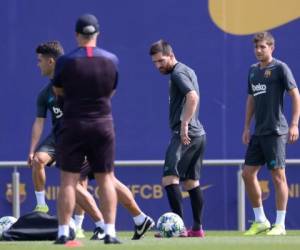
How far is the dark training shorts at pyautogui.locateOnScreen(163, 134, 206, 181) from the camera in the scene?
10914 millimetres

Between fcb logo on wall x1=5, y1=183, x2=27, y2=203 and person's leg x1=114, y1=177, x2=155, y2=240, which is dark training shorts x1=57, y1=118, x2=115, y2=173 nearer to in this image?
person's leg x1=114, y1=177, x2=155, y2=240

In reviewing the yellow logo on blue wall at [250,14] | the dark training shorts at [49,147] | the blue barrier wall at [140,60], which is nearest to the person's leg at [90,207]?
the dark training shorts at [49,147]

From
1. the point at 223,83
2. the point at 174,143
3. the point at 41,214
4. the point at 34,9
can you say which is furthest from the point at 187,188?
the point at 34,9

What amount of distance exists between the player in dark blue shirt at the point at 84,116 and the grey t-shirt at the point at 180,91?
1946 millimetres

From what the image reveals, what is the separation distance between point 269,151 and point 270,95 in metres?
0.54

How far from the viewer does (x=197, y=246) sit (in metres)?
9.02

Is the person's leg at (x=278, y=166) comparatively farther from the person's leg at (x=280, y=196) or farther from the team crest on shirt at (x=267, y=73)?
the team crest on shirt at (x=267, y=73)

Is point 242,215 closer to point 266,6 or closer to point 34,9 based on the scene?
point 266,6

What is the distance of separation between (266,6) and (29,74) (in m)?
2.81

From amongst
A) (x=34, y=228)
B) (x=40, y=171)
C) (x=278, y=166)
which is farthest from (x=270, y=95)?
(x=34, y=228)

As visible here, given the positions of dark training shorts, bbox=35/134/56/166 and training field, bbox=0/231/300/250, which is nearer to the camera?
training field, bbox=0/231/300/250

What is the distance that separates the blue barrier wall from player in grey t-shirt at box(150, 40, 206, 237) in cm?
230

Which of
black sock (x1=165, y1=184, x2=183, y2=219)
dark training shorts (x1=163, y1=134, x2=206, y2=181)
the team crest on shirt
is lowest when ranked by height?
black sock (x1=165, y1=184, x2=183, y2=219)

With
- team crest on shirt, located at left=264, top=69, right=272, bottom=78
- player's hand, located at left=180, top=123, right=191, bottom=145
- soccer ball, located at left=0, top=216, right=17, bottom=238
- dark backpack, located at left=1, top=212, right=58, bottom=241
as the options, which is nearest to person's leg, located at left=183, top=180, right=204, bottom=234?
player's hand, located at left=180, top=123, right=191, bottom=145
